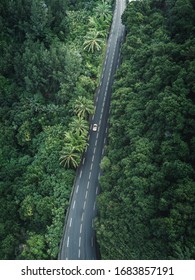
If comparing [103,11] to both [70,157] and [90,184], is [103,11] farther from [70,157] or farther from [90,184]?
[90,184]

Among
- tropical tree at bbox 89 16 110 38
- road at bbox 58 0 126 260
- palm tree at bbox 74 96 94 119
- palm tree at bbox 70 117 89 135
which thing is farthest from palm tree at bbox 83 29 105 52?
palm tree at bbox 70 117 89 135

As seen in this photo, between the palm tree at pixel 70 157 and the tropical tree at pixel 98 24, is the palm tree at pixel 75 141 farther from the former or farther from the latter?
the tropical tree at pixel 98 24

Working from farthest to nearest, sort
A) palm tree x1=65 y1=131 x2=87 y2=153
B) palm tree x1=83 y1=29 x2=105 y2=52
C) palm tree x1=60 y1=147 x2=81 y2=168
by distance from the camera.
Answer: palm tree x1=83 y1=29 x2=105 y2=52, palm tree x1=65 y1=131 x2=87 y2=153, palm tree x1=60 y1=147 x2=81 y2=168

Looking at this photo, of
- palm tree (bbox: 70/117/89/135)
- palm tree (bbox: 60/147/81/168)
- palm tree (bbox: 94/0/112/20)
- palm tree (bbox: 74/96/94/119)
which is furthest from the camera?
palm tree (bbox: 94/0/112/20)

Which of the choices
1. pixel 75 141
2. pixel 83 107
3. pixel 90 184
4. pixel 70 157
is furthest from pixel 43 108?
pixel 90 184

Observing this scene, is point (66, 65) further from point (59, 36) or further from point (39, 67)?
point (59, 36)

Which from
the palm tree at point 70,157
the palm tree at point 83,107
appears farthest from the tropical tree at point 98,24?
the palm tree at point 70,157

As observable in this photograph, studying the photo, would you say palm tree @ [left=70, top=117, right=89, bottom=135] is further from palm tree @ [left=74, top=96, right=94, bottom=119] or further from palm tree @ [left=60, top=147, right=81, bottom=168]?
palm tree @ [left=60, top=147, right=81, bottom=168]
